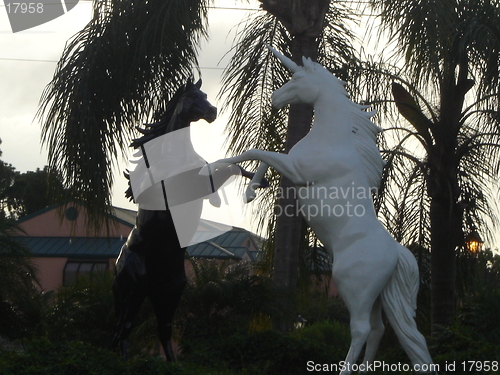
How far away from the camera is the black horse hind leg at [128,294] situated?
4953mm

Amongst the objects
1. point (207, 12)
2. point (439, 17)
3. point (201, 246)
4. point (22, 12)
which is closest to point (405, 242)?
point (439, 17)

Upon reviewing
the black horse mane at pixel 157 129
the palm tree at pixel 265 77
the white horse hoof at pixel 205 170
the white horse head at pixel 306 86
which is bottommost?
the white horse hoof at pixel 205 170

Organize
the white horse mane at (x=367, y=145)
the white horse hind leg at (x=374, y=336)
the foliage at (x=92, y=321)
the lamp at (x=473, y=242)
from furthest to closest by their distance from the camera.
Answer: the lamp at (x=473, y=242) < the foliage at (x=92, y=321) < the white horse mane at (x=367, y=145) < the white horse hind leg at (x=374, y=336)

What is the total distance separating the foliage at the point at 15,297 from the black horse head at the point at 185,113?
120 inches

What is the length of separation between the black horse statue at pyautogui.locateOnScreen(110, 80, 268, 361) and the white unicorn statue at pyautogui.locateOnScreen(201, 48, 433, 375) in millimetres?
476

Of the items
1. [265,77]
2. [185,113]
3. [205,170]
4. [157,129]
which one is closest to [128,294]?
[205,170]

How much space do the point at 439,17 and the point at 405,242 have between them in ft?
10.1

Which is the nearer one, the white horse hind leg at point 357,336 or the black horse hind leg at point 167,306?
the white horse hind leg at point 357,336

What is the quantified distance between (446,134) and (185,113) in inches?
153

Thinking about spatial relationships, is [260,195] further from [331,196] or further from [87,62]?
[331,196]

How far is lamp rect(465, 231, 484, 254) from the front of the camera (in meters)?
8.06

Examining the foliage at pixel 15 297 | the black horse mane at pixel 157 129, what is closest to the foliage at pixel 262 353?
the black horse mane at pixel 157 129

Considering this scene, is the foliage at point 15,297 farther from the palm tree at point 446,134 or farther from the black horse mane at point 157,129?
the palm tree at point 446,134

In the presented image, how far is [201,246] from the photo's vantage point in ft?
66.8
